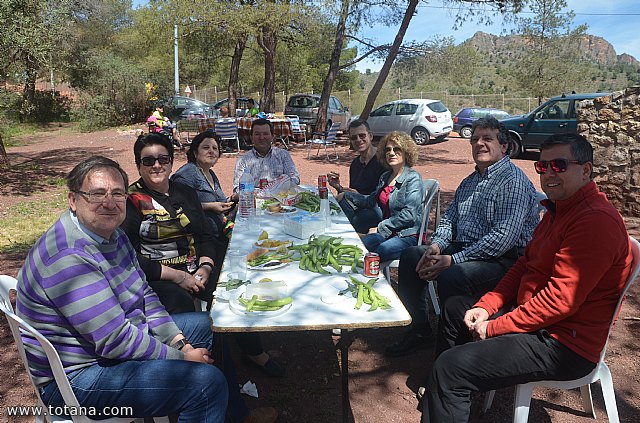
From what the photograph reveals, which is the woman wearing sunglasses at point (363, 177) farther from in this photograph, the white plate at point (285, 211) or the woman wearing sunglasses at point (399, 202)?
the white plate at point (285, 211)

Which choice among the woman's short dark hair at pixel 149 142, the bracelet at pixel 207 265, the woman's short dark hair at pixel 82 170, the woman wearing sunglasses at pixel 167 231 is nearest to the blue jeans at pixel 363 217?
the woman wearing sunglasses at pixel 167 231

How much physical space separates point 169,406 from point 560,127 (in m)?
12.5

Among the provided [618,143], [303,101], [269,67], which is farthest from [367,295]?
[303,101]

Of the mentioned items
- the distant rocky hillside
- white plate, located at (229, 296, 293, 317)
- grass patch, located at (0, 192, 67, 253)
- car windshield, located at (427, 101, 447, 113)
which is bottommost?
grass patch, located at (0, 192, 67, 253)

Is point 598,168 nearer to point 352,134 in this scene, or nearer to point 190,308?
point 352,134

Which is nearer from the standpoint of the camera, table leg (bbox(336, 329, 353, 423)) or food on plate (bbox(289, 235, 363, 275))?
table leg (bbox(336, 329, 353, 423))

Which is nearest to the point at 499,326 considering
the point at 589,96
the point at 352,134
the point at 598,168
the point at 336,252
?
the point at 336,252

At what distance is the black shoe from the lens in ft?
10.1

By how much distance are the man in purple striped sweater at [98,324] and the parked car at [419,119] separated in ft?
48.6

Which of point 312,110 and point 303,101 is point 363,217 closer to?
point 312,110

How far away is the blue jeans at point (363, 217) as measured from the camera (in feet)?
14.6

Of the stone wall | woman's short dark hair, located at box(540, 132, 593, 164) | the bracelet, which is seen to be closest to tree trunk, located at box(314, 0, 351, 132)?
the stone wall

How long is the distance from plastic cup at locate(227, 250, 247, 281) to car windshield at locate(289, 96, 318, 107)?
16271mm

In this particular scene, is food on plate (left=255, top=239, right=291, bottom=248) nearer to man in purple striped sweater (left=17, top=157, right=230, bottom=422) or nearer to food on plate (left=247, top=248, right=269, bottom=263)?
food on plate (left=247, top=248, right=269, bottom=263)
